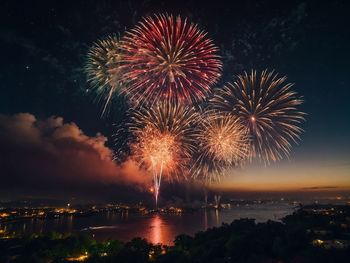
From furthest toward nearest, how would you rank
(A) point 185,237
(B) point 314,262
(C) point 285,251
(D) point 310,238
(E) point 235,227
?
(E) point 235,227, (A) point 185,237, (D) point 310,238, (C) point 285,251, (B) point 314,262

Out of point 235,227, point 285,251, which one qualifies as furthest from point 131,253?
point 235,227

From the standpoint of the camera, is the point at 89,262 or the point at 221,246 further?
the point at 221,246

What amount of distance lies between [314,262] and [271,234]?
32.5 m

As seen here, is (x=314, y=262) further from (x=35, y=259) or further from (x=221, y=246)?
(x=35, y=259)

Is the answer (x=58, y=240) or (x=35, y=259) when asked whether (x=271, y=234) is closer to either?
(x=35, y=259)

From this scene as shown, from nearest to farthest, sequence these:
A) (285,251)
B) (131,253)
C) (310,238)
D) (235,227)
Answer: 1. (285,251)
2. (131,253)
3. (310,238)
4. (235,227)

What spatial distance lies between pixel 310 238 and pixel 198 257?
88.7 ft

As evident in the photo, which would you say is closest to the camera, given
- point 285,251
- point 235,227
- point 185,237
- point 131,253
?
point 285,251

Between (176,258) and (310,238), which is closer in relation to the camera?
(176,258)

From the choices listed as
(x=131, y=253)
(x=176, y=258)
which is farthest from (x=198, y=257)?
(x=131, y=253)

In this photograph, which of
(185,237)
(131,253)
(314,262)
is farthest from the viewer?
(185,237)

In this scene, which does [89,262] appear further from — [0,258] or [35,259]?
[0,258]

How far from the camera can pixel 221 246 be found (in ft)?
204

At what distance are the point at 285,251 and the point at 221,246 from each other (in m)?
14.8
